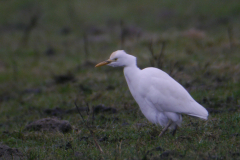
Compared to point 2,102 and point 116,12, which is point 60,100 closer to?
point 2,102

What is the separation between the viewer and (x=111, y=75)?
9820mm

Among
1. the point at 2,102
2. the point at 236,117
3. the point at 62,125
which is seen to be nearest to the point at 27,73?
the point at 2,102

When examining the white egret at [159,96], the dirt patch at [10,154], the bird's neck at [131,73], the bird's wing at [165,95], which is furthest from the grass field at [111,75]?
the bird's neck at [131,73]

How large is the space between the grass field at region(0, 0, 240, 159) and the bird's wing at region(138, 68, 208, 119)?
0.34 metres

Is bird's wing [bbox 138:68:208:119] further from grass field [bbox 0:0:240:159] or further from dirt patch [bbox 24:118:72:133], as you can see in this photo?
dirt patch [bbox 24:118:72:133]

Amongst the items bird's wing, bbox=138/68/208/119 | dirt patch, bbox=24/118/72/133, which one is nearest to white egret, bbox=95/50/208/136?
bird's wing, bbox=138/68/208/119

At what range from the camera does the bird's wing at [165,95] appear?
15.9ft

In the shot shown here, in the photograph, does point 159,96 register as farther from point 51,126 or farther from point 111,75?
point 111,75

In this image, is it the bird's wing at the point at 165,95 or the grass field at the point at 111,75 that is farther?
the bird's wing at the point at 165,95

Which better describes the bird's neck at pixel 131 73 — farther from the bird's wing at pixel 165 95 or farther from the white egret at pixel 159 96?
the bird's wing at pixel 165 95

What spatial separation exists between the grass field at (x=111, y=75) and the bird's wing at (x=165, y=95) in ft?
1.10

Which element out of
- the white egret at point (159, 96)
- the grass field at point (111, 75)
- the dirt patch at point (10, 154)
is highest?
the white egret at point (159, 96)

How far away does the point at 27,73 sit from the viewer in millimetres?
12078

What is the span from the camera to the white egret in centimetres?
484
